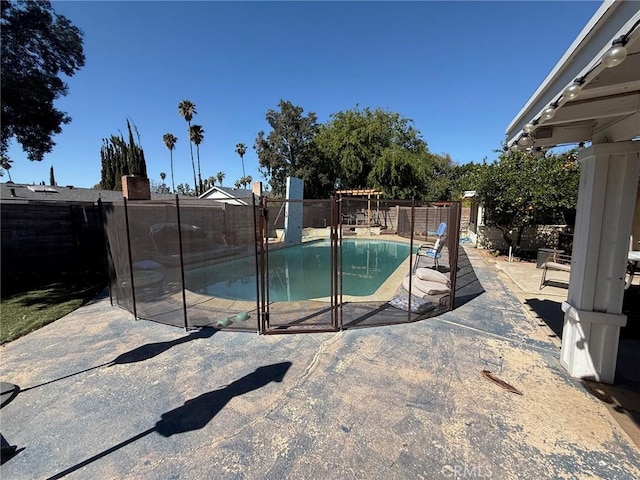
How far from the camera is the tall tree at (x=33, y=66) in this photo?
6.85m

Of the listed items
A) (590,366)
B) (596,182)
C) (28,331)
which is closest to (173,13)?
(28,331)

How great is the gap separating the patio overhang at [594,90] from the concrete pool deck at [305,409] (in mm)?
2381

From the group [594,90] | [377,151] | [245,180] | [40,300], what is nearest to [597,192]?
[594,90]

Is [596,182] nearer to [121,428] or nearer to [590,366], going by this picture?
[590,366]

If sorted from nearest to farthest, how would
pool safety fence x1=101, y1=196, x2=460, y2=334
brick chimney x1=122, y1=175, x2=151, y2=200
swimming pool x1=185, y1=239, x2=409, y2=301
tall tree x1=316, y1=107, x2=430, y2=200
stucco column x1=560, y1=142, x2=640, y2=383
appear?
1. stucco column x1=560, y1=142, x2=640, y2=383
2. pool safety fence x1=101, y1=196, x2=460, y2=334
3. swimming pool x1=185, y1=239, x2=409, y2=301
4. brick chimney x1=122, y1=175, x2=151, y2=200
5. tall tree x1=316, y1=107, x2=430, y2=200

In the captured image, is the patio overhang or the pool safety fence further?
the pool safety fence

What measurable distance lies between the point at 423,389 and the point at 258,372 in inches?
65.7

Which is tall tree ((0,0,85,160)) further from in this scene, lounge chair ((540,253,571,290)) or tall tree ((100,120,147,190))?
tall tree ((100,120,147,190))

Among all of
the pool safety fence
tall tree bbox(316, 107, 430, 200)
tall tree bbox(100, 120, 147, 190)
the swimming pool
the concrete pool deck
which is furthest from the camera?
tall tree bbox(316, 107, 430, 200)

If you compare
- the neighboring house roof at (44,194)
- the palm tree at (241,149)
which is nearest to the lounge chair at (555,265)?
the neighboring house roof at (44,194)

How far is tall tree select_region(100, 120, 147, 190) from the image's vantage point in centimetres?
2383

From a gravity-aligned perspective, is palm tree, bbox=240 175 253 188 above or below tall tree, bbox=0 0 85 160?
above

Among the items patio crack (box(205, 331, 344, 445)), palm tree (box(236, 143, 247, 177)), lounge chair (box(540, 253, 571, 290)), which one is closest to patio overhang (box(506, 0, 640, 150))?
patio crack (box(205, 331, 344, 445))

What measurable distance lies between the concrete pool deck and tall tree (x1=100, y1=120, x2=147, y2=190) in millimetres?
24349
